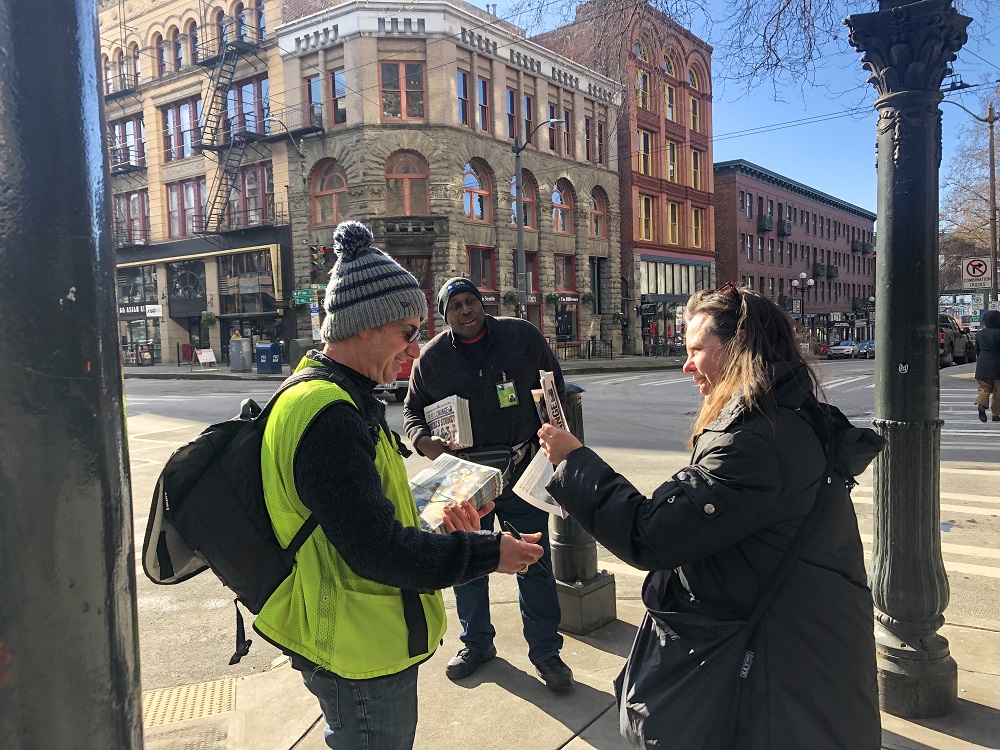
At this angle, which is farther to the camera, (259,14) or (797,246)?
(797,246)

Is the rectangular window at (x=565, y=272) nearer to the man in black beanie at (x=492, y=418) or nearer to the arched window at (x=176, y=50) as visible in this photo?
the arched window at (x=176, y=50)

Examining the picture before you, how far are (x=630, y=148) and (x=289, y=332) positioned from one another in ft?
65.8

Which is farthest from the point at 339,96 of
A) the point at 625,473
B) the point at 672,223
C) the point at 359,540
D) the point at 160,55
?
the point at 359,540

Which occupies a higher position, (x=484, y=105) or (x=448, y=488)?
(x=484, y=105)

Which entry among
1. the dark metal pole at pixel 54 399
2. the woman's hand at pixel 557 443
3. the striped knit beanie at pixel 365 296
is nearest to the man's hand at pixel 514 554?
the woman's hand at pixel 557 443

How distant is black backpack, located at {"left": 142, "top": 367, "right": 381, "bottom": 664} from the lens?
5.60 ft

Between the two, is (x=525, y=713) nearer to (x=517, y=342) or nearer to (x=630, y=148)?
(x=517, y=342)

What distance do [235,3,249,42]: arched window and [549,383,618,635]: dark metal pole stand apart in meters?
31.1

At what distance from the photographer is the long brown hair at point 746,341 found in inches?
73.0

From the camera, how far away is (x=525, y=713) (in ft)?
10.4

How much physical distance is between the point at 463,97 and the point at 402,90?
2685 millimetres

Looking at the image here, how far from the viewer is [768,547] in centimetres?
176

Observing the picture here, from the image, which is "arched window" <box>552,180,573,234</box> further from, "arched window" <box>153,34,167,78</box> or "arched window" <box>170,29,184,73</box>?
"arched window" <box>153,34,167,78</box>

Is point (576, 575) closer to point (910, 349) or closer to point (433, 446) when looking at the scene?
point (433, 446)
